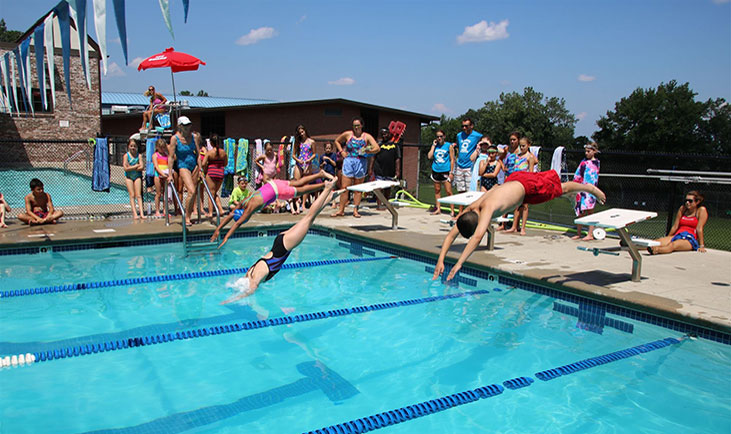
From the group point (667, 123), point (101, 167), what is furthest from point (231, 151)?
point (667, 123)

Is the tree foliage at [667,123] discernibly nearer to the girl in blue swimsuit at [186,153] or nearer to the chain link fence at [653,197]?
the chain link fence at [653,197]

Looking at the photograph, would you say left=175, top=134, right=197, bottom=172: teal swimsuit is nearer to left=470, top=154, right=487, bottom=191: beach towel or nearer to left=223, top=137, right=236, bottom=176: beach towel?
left=223, top=137, right=236, bottom=176: beach towel

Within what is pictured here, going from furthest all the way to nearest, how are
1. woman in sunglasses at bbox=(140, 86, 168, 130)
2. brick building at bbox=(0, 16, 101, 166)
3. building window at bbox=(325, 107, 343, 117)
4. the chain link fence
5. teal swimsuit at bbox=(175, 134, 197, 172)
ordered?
building window at bbox=(325, 107, 343, 117), brick building at bbox=(0, 16, 101, 166), the chain link fence, woman in sunglasses at bbox=(140, 86, 168, 130), teal swimsuit at bbox=(175, 134, 197, 172)

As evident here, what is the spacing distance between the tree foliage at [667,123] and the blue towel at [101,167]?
117 ft

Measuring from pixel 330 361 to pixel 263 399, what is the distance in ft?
2.91

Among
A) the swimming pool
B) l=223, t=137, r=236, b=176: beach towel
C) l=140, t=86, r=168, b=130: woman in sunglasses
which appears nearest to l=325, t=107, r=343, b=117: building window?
l=140, t=86, r=168, b=130: woman in sunglasses

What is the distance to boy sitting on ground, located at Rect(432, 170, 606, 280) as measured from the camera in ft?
14.3

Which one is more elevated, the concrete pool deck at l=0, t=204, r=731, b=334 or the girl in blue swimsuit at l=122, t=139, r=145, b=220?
the girl in blue swimsuit at l=122, t=139, r=145, b=220

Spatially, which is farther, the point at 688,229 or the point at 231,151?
the point at 231,151

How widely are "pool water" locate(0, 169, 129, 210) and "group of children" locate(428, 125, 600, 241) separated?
941cm

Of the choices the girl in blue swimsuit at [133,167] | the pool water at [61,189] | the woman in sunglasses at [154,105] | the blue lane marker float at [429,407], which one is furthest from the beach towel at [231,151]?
the blue lane marker float at [429,407]

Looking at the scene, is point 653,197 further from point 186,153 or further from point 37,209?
point 37,209

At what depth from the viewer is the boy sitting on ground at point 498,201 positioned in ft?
14.3

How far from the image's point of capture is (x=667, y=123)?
36500 mm
